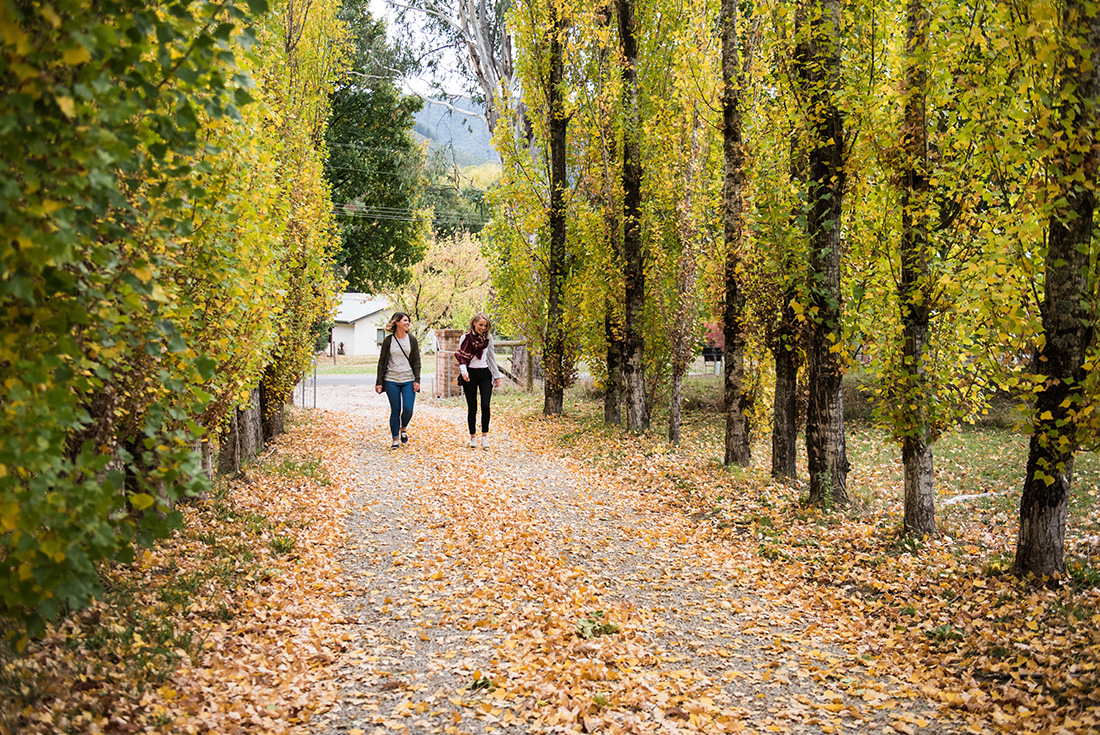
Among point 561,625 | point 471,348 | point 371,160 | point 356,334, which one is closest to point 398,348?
point 471,348

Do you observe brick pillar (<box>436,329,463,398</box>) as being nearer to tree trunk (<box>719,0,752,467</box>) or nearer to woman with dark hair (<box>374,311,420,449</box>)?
woman with dark hair (<box>374,311,420,449</box>)

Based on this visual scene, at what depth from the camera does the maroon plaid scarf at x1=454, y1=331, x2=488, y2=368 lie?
1271 cm

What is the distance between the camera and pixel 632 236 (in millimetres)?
14570

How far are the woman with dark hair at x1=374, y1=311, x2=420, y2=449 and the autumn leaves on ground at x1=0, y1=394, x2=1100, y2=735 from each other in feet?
12.0

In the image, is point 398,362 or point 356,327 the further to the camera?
point 356,327

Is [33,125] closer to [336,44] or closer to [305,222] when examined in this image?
[305,222]

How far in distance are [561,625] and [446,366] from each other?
19301mm

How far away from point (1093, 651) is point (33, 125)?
6025mm

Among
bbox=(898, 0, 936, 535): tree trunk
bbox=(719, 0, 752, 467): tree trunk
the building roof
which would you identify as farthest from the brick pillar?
the building roof

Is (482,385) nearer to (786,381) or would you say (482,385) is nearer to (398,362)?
(398,362)

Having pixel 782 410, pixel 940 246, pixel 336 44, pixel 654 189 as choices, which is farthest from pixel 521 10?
pixel 940 246

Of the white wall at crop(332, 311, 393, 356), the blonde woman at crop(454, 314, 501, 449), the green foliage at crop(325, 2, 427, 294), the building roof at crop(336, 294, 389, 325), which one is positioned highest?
the green foliage at crop(325, 2, 427, 294)

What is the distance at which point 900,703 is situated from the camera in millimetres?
4406

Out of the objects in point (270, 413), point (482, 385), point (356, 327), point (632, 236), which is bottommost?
point (270, 413)
